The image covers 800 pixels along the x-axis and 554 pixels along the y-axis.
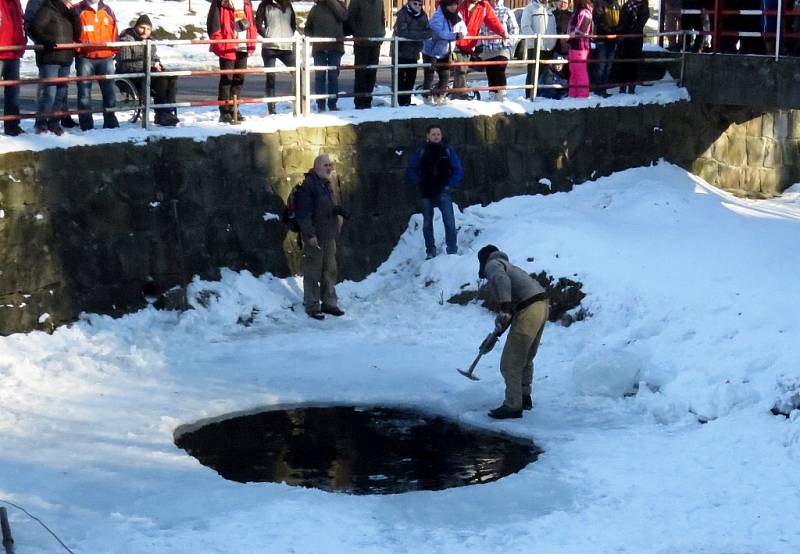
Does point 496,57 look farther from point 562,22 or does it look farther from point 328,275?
point 328,275

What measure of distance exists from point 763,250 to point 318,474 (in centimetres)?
662

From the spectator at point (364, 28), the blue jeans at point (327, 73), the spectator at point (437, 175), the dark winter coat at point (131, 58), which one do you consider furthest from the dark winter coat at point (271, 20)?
the spectator at point (437, 175)

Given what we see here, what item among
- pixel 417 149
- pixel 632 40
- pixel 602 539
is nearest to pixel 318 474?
pixel 602 539

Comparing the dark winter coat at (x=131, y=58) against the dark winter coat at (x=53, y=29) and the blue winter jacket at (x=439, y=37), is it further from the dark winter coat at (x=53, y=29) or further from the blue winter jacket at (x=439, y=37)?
the blue winter jacket at (x=439, y=37)

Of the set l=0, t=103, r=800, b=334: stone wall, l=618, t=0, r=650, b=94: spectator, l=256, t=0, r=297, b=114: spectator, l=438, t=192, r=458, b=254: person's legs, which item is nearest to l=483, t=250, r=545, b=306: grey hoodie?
l=438, t=192, r=458, b=254: person's legs

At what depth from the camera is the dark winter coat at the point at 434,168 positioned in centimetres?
1614

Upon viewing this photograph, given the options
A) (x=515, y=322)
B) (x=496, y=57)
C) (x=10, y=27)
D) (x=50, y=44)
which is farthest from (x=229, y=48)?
(x=515, y=322)

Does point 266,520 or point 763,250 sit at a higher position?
point 763,250

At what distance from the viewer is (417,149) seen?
16.7 metres

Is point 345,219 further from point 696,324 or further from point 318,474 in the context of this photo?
point 318,474

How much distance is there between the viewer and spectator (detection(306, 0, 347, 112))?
54.8 ft


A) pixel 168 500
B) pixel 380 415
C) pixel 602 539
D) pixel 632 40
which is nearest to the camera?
pixel 602 539

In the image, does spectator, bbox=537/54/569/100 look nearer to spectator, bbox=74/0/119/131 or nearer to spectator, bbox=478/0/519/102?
spectator, bbox=478/0/519/102

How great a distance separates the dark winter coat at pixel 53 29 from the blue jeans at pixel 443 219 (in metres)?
4.58
